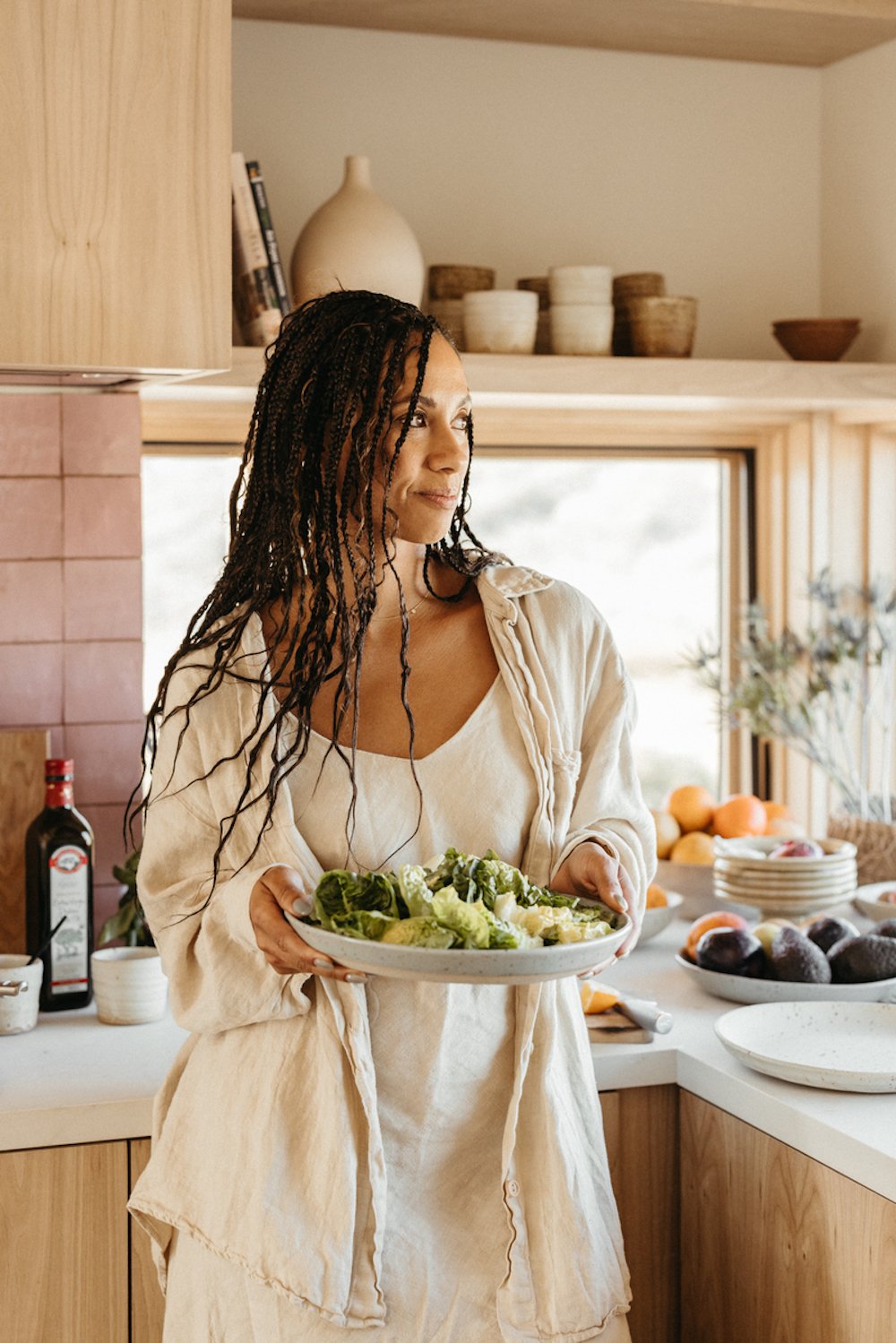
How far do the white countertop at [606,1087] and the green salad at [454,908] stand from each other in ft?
1.14

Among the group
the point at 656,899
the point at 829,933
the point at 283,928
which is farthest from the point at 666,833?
the point at 283,928

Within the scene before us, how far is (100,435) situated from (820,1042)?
4.14 ft

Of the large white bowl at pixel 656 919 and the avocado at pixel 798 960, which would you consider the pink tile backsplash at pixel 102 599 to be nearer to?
the large white bowl at pixel 656 919

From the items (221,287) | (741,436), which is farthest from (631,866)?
(741,436)

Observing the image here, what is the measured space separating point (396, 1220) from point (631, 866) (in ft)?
1.29

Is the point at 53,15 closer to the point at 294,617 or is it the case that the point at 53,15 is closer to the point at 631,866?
the point at 294,617

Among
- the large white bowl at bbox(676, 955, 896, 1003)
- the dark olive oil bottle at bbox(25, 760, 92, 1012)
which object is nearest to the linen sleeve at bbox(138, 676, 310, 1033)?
the dark olive oil bottle at bbox(25, 760, 92, 1012)

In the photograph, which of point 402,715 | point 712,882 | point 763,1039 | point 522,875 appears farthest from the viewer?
point 712,882

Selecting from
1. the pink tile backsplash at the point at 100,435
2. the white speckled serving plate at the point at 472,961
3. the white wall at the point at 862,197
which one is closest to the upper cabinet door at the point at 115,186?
the pink tile backsplash at the point at 100,435

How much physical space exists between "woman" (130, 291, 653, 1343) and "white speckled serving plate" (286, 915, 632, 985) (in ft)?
0.42

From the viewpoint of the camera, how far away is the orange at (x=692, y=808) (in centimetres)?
234

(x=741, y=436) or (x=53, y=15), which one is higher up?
(x=53, y=15)

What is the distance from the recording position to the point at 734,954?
5.94 feet

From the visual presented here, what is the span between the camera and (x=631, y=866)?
1.42m
